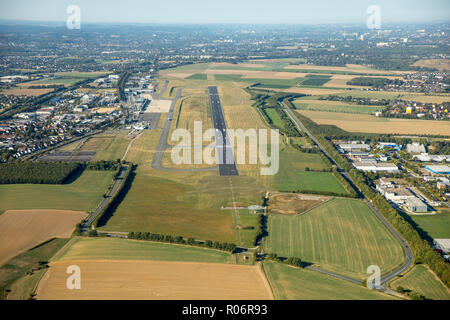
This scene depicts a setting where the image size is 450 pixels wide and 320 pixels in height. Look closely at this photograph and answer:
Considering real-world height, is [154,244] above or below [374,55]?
below

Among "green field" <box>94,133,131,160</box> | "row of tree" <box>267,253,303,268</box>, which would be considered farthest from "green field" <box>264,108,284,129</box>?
"row of tree" <box>267,253,303,268</box>

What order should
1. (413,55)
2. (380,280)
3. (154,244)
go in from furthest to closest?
(413,55), (154,244), (380,280)

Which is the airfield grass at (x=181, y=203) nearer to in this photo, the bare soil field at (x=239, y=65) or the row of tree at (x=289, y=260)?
the row of tree at (x=289, y=260)

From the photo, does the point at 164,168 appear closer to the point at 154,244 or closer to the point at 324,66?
the point at 154,244

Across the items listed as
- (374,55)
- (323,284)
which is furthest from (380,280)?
(374,55)

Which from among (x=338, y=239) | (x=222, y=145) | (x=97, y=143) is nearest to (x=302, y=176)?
(x=338, y=239)

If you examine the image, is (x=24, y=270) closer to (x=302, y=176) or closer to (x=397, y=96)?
(x=302, y=176)

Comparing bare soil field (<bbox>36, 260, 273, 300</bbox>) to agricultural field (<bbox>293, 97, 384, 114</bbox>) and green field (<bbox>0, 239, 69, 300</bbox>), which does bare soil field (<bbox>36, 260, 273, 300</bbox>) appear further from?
agricultural field (<bbox>293, 97, 384, 114</bbox>)
